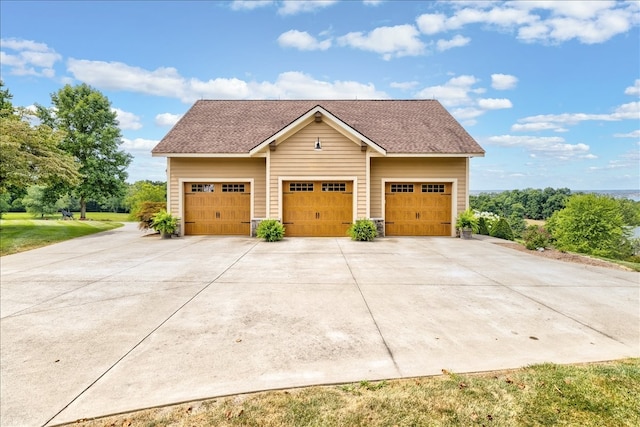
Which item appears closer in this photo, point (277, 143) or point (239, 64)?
point (277, 143)

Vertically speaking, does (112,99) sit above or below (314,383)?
above

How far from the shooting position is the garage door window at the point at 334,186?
14688 mm

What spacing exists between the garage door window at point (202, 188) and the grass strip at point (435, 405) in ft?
44.6

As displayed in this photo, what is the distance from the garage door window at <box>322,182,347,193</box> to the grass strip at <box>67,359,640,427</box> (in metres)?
11.8

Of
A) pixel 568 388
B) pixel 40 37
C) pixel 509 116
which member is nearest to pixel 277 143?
pixel 568 388

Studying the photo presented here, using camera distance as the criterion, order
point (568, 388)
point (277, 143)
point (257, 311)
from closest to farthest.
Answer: point (568, 388)
point (257, 311)
point (277, 143)

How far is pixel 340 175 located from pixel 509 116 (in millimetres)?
21391

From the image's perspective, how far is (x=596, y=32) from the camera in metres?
16.7

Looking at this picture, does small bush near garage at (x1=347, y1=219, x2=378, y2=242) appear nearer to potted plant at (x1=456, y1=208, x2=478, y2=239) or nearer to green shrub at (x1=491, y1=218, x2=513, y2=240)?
potted plant at (x1=456, y1=208, x2=478, y2=239)

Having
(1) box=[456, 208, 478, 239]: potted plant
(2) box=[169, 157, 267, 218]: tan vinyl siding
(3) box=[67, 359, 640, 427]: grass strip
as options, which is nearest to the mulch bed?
(1) box=[456, 208, 478, 239]: potted plant

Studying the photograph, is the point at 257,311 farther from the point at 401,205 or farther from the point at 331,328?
the point at 401,205

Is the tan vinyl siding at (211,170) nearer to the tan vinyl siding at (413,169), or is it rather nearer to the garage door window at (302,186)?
the garage door window at (302,186)

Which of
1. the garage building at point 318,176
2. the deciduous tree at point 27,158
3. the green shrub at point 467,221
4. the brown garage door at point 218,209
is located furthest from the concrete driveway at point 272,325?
the deciduous tree at point 27,158

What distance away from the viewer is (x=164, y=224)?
1459 cm
